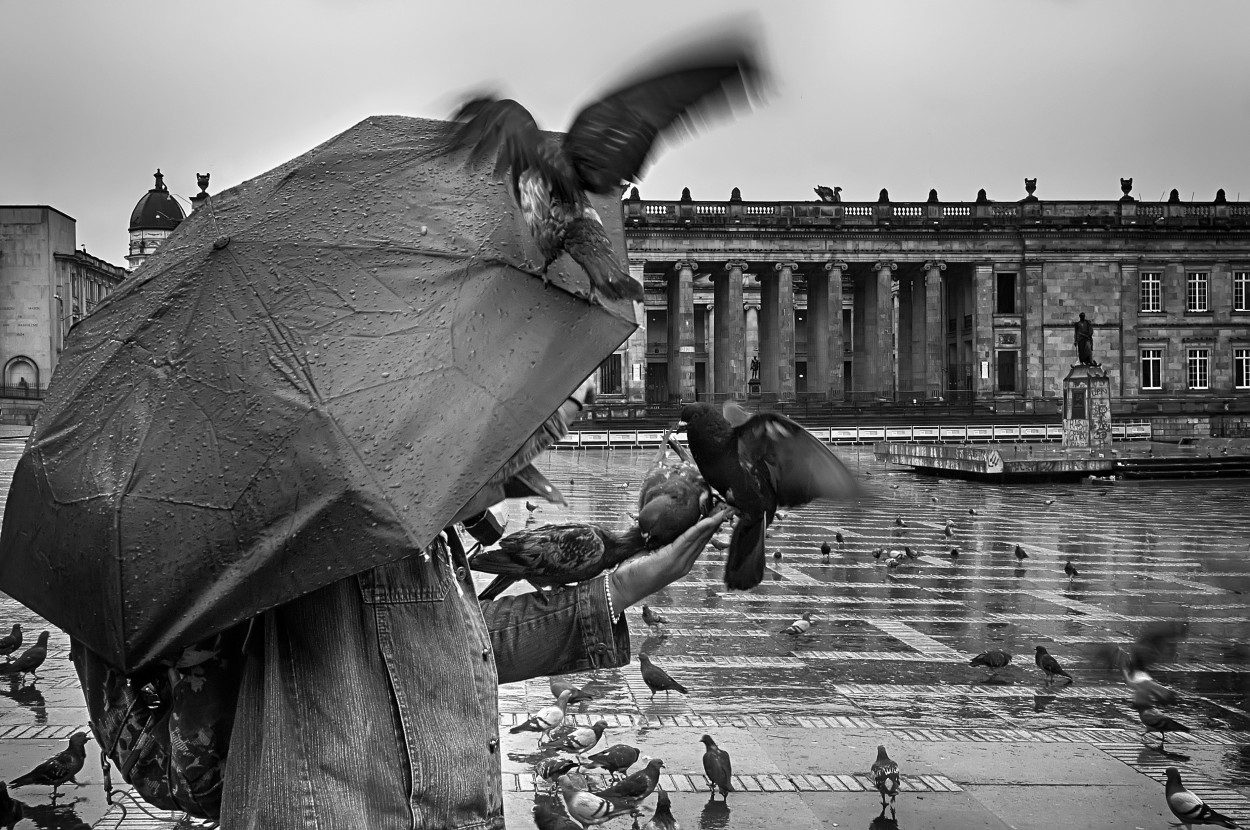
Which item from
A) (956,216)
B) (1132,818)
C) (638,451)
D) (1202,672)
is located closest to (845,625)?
(1202,672)

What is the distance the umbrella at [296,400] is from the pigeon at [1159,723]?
5453 mm

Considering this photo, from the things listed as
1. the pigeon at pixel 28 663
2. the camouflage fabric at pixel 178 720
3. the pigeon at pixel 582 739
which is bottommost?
the pigeon at pixel 582 739

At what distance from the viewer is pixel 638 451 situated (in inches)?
1825

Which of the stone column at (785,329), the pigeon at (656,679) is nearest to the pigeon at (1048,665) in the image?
the pigeon at (656,679)

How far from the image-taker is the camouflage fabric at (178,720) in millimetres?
2225

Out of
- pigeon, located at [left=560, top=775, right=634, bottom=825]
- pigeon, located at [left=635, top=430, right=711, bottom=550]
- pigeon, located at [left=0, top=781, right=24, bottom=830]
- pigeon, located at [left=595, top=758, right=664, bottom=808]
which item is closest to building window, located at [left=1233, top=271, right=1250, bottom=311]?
pigeon, located at [left=595, top=758, right=664, bottom=808]

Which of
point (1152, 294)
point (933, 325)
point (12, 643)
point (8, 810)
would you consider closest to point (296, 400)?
point (8, 810)

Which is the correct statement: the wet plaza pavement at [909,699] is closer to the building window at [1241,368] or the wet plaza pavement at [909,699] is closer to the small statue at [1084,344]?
the small statue at [1084,344]

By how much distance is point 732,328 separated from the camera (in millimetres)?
72625

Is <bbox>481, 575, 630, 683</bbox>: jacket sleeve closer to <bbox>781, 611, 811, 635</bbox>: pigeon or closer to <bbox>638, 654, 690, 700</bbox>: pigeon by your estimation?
<bbox>638, 654, 690, 700</bbox>: pigeon

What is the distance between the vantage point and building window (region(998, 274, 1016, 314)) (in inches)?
2849

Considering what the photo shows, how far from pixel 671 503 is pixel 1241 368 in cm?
7804

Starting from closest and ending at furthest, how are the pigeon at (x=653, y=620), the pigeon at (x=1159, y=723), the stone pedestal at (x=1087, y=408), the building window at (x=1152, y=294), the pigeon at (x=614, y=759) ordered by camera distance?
the pigeon at (x=614, y=759), the pigeon at (x=1159, y=723), the pigeon at (x=653, y=620), the stone pedestal at (x=1087, y=408), the building window at (x=1152, y=294)

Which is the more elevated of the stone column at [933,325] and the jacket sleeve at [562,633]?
the stone column at [933,325]
